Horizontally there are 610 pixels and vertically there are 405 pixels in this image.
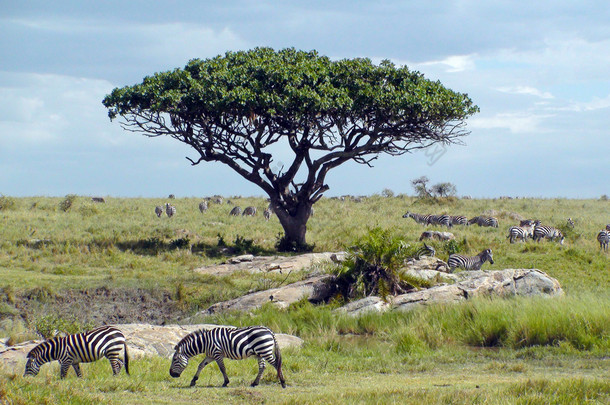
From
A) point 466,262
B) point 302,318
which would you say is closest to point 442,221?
point 466,262

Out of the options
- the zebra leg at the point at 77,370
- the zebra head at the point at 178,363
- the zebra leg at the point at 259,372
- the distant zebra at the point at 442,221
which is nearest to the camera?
the zebra leg at the point at 259,372

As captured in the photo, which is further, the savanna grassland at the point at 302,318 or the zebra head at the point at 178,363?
the zebra head at the point at 178,363

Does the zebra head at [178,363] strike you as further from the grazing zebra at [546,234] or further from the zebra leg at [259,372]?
the grazing zebra at [546,234]

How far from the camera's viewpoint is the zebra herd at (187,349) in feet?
33.6

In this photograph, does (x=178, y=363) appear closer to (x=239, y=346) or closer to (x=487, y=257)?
(x=239, y=346)

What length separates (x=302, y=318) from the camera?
17.5 m

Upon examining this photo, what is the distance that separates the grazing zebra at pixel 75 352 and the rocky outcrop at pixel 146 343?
1.16 meters

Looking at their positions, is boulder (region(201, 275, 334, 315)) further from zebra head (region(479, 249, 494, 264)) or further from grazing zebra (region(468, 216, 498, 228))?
grazing zebra (region(468, 216, 498, 228))

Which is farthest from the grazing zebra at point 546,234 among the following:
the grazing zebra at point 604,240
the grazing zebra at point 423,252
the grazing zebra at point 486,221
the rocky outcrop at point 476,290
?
the rocky outcrop at point 476,290

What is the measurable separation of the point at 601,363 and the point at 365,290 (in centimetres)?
826

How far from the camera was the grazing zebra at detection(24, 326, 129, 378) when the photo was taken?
435 inches

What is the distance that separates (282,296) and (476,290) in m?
5.36

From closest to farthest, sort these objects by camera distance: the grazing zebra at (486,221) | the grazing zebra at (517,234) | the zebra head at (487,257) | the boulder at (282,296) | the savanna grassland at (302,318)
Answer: the savanna grassland at (302,318)
the boulder at (282,296)
the zebra head at (487,257)
the grazing zebra at (517,234)
the grazing zebra at (486,221)

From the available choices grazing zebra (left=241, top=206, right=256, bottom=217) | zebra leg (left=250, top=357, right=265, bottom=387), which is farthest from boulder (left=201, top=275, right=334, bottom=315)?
grazing zebra (left=241, top=206, right=256, bottom=217)
